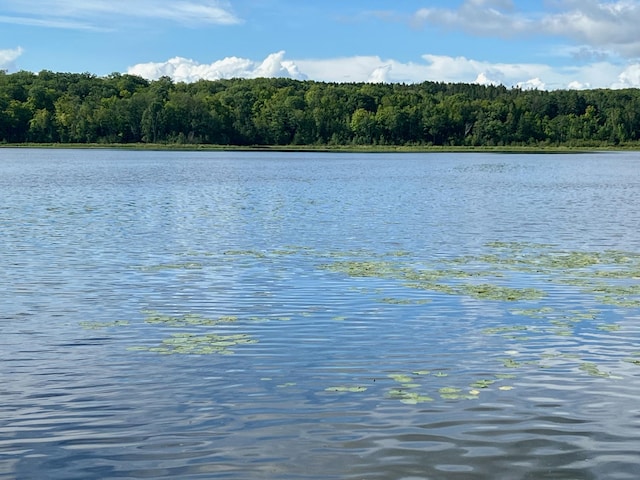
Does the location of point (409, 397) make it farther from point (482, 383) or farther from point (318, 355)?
point (318, 355)

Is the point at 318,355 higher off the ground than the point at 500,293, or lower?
lower

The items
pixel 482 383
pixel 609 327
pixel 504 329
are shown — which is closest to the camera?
pixel 482 383

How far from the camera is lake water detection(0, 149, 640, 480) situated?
1016cm

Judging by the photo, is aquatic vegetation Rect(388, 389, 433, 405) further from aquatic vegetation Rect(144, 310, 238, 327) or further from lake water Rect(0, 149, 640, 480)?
aquatic vegetation Rect(144, 310, 238, 327)

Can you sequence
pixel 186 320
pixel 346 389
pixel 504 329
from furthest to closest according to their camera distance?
pixel 186 320
pixel 504 329
pixel 346 389

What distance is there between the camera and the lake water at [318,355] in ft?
33.3

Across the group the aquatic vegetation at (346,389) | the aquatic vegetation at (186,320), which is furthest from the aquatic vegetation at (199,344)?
the aquatic vegetation at (346,389)

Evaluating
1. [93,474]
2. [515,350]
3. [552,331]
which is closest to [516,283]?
[552,331]

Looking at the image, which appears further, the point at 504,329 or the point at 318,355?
the point at 504,329

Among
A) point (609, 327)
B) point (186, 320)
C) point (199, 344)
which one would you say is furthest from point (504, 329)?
point (186, 320)

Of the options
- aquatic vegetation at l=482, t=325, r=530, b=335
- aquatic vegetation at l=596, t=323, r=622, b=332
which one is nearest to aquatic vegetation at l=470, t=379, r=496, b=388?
aquatic vegetation at l=482, t=325, r=530, b=335

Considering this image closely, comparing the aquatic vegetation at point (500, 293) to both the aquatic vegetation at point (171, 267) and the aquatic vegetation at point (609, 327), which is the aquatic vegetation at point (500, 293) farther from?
the aquatic vegetation at point (171, 267)

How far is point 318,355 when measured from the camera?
14.8m

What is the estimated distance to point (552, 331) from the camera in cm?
1688
